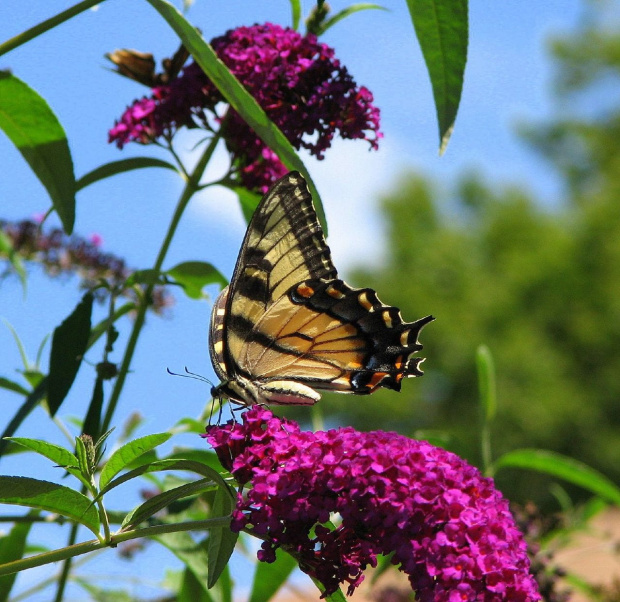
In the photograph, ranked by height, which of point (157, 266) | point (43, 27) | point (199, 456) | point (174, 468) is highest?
point (43, 27)

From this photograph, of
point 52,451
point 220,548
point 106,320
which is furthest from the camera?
point 106,320

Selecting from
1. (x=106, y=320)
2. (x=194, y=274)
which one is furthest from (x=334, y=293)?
(x=106, y=320)

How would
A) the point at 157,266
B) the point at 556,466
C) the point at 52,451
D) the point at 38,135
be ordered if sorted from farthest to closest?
the point at 556,466 → the point at 157,266 → the point at 38,135 → the point at 52,451

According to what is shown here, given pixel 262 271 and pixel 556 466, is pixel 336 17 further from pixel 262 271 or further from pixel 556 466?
pixel 556 466

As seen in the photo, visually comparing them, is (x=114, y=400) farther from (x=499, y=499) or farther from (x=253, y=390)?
(x=499, y=499)

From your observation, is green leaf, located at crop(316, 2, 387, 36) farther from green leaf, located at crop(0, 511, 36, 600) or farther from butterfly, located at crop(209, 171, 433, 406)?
green leaf, located at crop(0, 511, 36, 600)

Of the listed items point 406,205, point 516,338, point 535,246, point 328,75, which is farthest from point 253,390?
point 406,205
